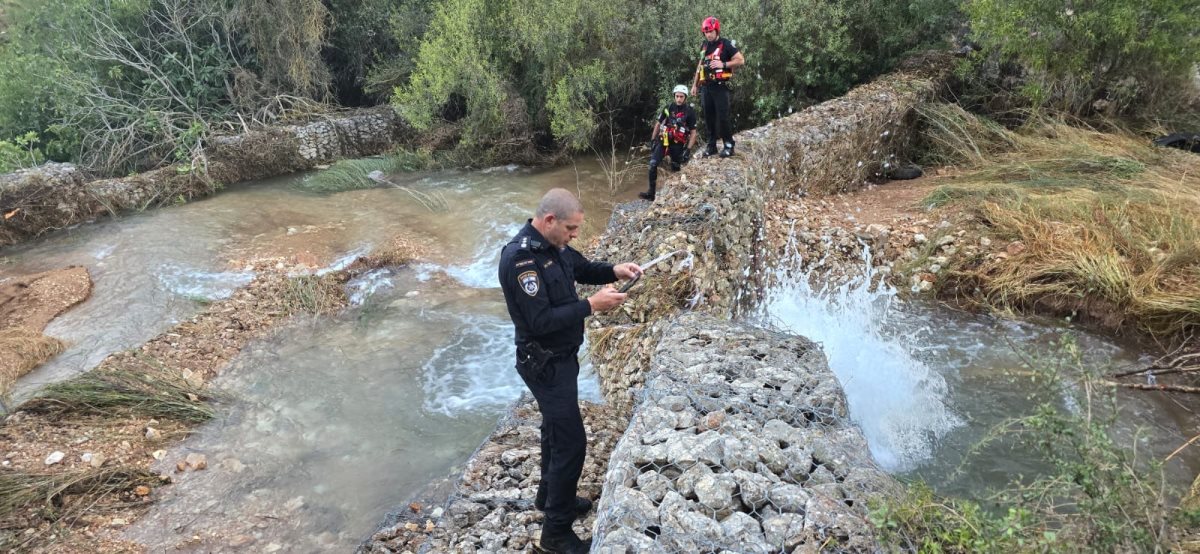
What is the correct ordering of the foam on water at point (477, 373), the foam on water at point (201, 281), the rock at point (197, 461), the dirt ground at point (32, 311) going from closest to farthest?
the rock at point (197, 461) → the foam on water at point (477, 373) → the dirt ground at point (32, 311) → the foam on water at point (201, 281)

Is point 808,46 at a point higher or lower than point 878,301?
higher

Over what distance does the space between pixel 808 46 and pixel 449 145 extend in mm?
6818

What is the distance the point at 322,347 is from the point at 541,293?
14.8ft

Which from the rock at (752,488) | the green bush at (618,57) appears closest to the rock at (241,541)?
the rock at (752,488)

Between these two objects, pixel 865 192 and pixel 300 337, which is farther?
pixel 865 192

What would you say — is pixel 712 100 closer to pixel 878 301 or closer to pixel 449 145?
pixel 878 301

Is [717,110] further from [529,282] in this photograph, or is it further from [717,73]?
[529,282]

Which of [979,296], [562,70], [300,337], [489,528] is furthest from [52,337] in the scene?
[979,296]

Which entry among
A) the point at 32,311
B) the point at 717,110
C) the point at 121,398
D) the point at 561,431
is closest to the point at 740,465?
the point at 561,431

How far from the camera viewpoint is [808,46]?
912 centimetres

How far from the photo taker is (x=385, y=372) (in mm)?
5957

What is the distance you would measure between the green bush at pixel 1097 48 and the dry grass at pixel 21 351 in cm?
1100

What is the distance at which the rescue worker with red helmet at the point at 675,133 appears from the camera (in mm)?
8008

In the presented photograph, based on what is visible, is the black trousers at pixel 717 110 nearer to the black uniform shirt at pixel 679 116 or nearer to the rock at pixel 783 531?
the black uniform shirt at pixel 679 116
